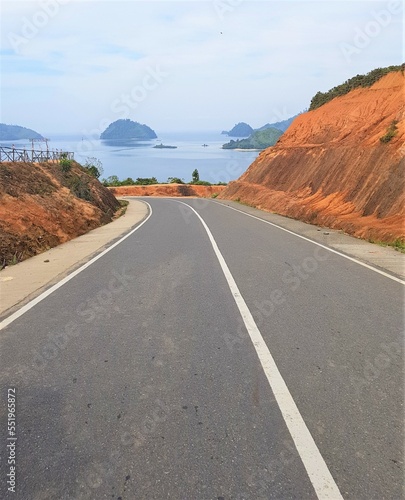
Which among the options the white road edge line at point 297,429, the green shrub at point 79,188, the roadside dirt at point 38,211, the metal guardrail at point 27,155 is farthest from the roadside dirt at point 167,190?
the white road edge line at point 297,429

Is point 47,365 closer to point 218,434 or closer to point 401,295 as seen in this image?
point 218,434

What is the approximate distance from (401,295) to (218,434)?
16.3 ft

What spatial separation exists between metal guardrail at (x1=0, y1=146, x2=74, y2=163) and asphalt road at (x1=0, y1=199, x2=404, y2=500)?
15418 millimetres

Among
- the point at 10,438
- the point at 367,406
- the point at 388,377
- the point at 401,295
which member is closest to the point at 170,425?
the point at 10,438

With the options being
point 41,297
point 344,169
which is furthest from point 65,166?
point 41,297

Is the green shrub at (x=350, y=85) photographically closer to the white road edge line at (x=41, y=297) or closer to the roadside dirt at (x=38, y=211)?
the roadside dirt at (x=38, y=211)

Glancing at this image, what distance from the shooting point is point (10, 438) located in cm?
312

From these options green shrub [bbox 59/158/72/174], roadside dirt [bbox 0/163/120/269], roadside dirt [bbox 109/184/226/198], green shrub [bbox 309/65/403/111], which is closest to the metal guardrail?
roadside dirt [bbox 0/163/120/269]

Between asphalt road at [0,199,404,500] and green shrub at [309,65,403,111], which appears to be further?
green shrub at [309,65,403,111]

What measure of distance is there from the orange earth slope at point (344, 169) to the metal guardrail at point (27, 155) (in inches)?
616

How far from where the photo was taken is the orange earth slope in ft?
53.9

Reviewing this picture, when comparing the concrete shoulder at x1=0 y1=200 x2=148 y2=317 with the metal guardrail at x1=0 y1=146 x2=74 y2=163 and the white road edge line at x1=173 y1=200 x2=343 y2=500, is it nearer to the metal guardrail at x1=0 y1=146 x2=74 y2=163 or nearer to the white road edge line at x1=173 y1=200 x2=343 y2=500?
A: the white road edge line at x1=173 y1=200 x2=343 y2=500

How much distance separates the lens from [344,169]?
2267cm

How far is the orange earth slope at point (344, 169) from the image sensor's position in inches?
647
